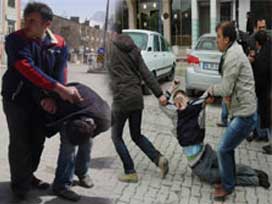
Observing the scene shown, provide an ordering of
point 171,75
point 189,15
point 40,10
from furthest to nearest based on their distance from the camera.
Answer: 1. point 171,75
2. point 189,15
3. point 40,10

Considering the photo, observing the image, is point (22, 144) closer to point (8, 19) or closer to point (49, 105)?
point (49, 105)

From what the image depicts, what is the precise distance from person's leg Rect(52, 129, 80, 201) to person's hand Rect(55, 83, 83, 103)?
2.9 inches

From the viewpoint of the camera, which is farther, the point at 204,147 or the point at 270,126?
the point at 270,126

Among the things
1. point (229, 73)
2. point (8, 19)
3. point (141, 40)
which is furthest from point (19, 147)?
point (229, 73)

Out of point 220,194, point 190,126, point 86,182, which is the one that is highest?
point 86,182

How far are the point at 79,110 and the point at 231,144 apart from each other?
137 centimetres

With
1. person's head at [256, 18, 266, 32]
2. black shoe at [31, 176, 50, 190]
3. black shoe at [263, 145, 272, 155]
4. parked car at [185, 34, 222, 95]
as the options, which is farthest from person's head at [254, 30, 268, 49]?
black shoe at [31, 176, 50, 190]

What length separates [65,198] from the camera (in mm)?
952

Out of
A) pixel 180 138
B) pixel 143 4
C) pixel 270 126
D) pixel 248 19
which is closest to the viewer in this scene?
pixel 143 4

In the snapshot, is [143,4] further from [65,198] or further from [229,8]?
[65,198]

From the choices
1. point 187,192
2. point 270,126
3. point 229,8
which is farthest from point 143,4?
point 270,126

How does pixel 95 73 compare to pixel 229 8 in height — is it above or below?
below

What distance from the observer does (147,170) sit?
246 cm

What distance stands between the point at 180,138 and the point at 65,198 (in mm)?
1354
